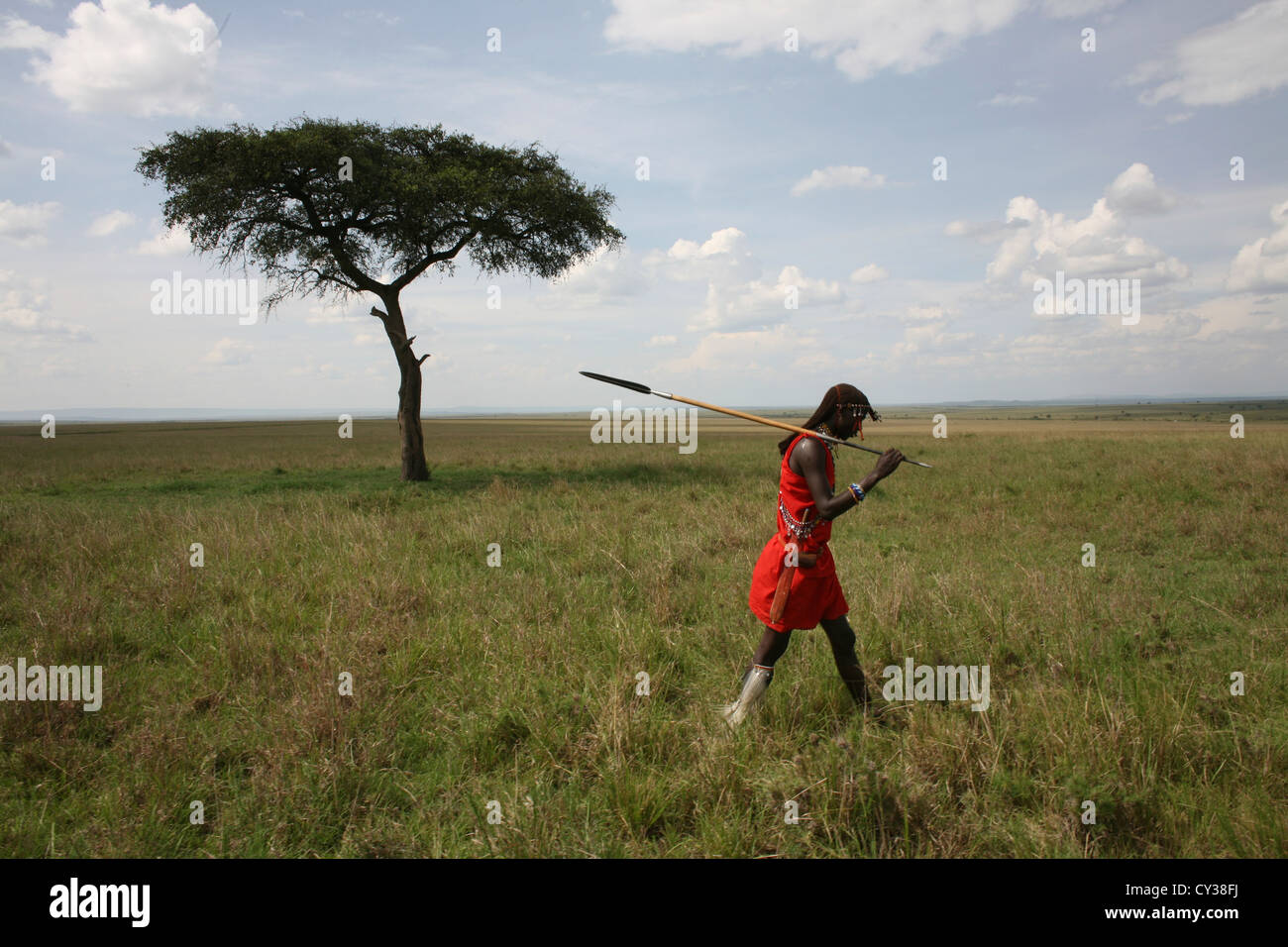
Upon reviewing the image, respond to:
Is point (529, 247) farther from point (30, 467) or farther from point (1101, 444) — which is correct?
point (1101, 444)

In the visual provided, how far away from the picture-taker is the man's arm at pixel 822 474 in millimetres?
3988

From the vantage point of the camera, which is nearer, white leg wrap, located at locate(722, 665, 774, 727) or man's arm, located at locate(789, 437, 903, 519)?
man's arm, located at locate(789, 437, 903, 519)

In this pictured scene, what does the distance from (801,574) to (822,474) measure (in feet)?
2.03

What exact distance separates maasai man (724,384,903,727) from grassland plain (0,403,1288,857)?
390mm

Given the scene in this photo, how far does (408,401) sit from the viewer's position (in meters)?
18.5

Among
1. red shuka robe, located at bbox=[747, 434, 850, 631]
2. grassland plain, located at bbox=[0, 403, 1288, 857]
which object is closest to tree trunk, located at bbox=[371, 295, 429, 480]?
grassland plain, located at bbox=[0, 403, 1288, 857]

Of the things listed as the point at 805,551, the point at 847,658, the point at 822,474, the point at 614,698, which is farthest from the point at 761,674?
the point at 822,474

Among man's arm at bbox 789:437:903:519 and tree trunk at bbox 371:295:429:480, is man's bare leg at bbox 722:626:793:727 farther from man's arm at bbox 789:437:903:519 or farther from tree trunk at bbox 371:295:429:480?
tree trunk at bbox 371:295:429:480

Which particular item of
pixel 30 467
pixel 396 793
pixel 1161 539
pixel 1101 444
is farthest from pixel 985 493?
pixel 30 467

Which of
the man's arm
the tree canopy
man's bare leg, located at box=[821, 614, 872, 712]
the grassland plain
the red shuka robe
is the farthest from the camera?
the tree canopy

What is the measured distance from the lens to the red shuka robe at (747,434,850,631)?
4.13 m

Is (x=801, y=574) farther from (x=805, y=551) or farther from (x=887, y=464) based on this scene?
(x=887, y=464)

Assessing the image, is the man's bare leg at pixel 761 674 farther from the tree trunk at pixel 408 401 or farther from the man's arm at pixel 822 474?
the tree trunk at pixel 408 401
